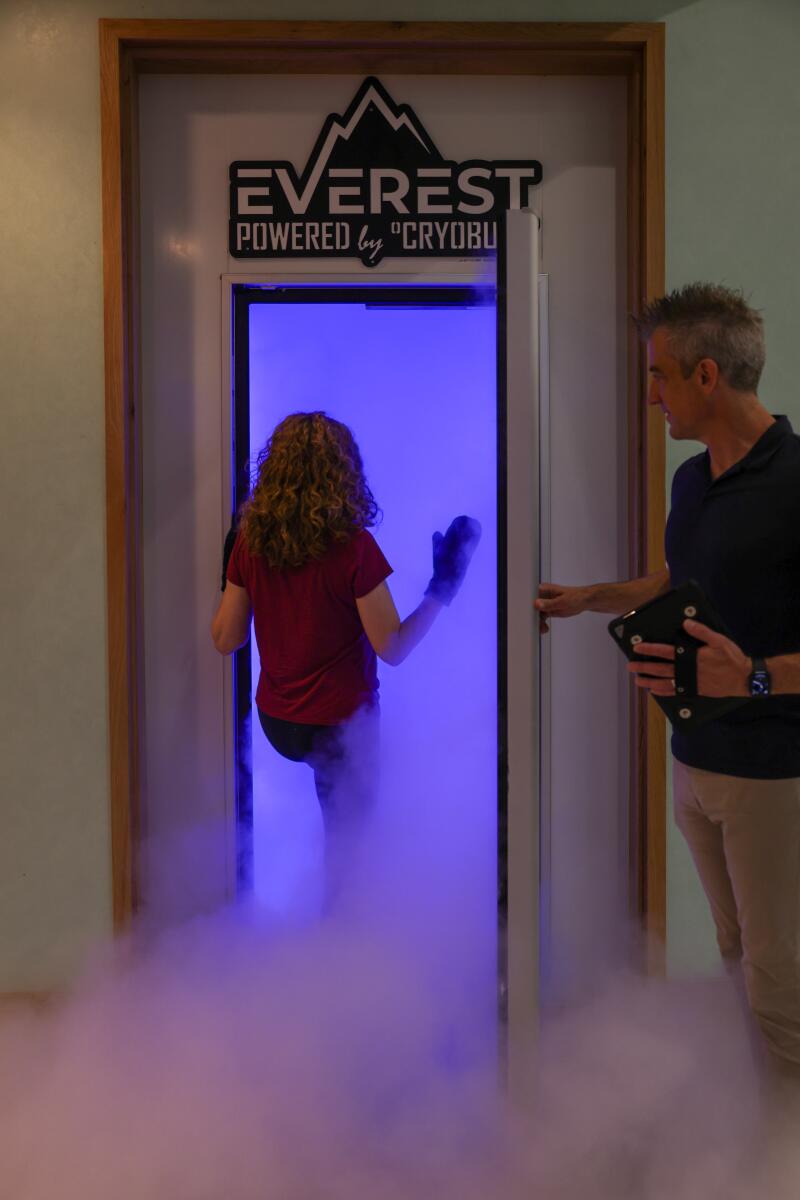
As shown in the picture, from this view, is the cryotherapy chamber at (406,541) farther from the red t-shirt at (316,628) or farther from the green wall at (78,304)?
the green wall at (78,304)

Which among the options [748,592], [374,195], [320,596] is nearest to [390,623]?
[320,596]

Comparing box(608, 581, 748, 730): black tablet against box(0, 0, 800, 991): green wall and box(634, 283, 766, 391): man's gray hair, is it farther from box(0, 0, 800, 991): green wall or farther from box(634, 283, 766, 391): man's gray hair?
box(0, 0, 800, 991): green wall

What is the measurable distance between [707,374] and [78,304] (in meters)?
1.62

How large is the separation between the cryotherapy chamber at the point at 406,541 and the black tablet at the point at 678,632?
838 millimetres

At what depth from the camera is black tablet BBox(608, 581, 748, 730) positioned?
149 centimetres

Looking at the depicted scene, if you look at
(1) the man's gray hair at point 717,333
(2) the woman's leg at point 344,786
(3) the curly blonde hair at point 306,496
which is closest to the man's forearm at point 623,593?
(1) the man's gray hair at point 717,333

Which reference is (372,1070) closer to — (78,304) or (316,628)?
(316,628)

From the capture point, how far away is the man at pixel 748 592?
5.56 ft

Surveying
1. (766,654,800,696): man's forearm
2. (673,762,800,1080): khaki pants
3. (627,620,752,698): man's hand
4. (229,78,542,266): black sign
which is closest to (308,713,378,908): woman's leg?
(673,762,800,1080): khaki pants

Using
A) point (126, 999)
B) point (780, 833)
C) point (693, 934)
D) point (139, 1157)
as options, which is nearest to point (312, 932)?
point (126, 999)

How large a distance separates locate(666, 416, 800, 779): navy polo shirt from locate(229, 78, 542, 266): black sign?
1.16 meters

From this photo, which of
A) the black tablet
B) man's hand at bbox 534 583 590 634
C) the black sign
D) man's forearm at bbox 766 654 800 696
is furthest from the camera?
the black sign

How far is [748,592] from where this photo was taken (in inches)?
67.4

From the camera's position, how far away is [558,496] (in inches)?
103
